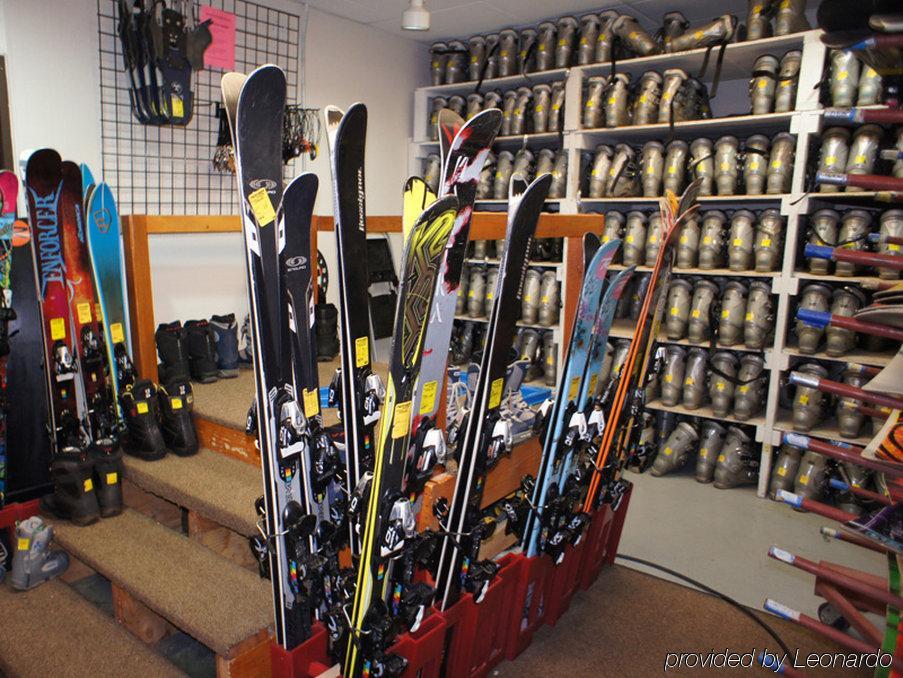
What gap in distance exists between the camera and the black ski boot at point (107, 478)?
2.14 meters

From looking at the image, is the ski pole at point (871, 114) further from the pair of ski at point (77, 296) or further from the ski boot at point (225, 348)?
the ski boot at point (225, 348)

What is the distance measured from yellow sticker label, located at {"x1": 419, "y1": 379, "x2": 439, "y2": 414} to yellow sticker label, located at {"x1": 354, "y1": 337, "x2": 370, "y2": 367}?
6.9 inches

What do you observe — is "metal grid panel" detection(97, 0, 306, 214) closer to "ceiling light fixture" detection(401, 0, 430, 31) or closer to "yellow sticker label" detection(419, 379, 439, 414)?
"ceiling light fixture" detection(401, 0, 430, 31)

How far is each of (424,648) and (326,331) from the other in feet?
6.96

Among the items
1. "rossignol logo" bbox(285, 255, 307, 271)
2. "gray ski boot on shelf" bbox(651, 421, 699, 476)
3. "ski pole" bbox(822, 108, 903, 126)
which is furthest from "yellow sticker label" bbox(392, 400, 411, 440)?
"gray ski boot on shelf" bbox(651, 421, 699, 476)

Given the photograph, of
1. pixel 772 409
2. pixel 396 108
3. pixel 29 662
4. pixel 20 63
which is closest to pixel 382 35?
pixel 396 108

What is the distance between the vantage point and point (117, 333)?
7.82ft

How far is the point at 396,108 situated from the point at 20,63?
7.97 ft

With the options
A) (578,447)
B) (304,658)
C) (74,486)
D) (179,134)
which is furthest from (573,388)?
(179,134)

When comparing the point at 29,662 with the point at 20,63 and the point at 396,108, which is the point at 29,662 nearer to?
the point at 20,63

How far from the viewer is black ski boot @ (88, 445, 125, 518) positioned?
2143 mm

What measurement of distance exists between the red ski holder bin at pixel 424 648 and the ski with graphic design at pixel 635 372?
726mm

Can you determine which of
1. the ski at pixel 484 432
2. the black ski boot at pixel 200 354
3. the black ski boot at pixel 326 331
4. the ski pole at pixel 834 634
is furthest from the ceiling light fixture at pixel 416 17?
the ski pole at pixel 834 634

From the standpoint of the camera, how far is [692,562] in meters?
2.60
